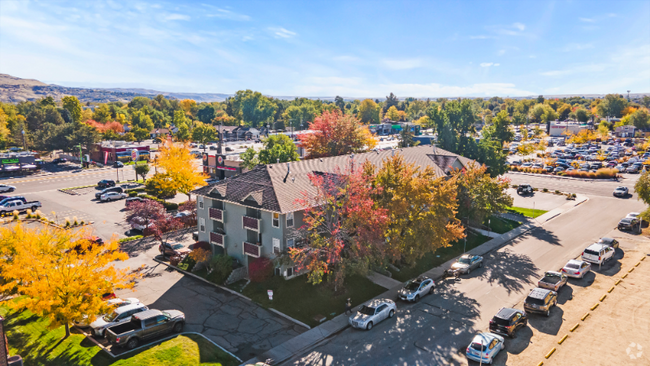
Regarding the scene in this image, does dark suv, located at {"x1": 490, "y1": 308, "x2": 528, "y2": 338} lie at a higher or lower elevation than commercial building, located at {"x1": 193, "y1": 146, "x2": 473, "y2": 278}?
lower

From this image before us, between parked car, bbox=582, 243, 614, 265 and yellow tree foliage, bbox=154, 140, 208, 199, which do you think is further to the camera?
yellow tree foliage, bbox=154, 140, 208, 199

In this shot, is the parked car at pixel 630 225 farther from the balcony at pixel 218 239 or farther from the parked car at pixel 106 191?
the parked car at pixel 106 191

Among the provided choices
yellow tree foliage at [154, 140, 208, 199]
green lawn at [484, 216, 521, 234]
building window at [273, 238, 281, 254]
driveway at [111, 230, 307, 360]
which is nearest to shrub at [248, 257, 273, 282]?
building window at [273, 238, 281, 254]

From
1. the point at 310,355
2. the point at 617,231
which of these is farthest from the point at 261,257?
the point at 617,231

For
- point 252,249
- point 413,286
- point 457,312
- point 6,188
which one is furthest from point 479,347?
point 6,188

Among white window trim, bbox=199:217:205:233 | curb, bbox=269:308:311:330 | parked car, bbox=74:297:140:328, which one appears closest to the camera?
parked car, bbox=74:297:140:328

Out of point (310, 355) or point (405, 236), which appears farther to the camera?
point (405, 236)

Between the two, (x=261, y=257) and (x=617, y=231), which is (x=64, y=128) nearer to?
(x=261, y=257)

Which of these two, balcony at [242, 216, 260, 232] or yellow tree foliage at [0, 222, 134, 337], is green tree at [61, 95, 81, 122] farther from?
yellow tree foliage at [0, 222, 134, 337]
